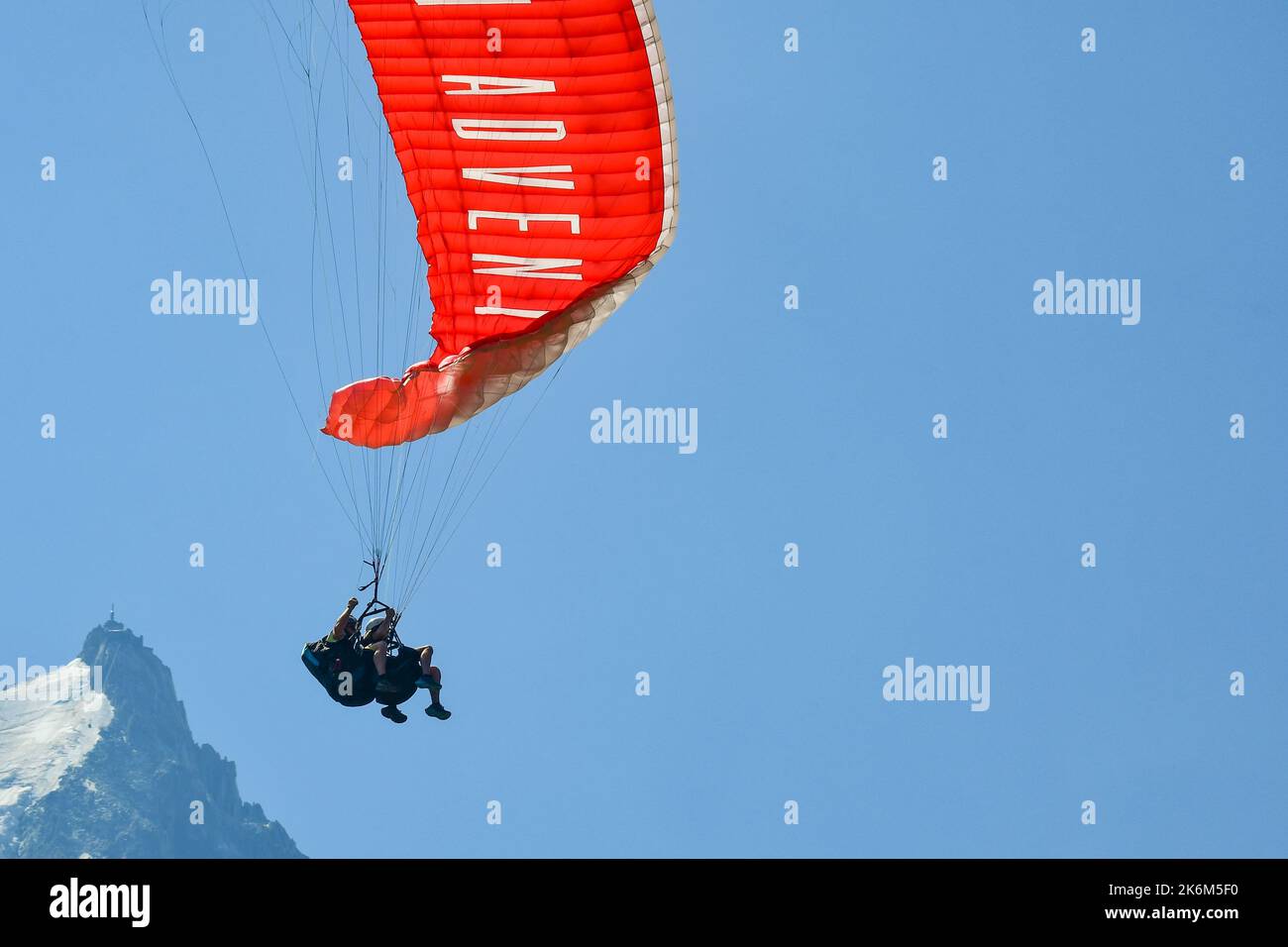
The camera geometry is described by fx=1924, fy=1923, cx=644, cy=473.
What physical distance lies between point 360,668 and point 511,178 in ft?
20.7

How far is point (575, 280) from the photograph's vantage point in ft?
78.0

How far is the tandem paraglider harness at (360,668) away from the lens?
71.3ft

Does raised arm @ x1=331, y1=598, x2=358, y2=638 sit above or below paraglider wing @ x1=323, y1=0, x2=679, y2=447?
below

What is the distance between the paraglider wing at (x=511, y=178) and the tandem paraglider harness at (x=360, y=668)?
9.37 feet

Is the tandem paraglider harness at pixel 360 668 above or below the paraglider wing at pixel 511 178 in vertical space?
below

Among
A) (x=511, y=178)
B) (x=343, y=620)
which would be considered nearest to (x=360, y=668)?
(x=343, y=620)

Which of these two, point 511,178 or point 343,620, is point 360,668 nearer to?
point 343,620

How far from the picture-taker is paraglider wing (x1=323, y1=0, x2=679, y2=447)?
2264cm

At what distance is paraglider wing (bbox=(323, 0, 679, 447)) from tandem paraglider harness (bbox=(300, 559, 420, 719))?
9.37 ft

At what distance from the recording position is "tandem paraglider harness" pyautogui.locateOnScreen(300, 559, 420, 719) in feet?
71.3
